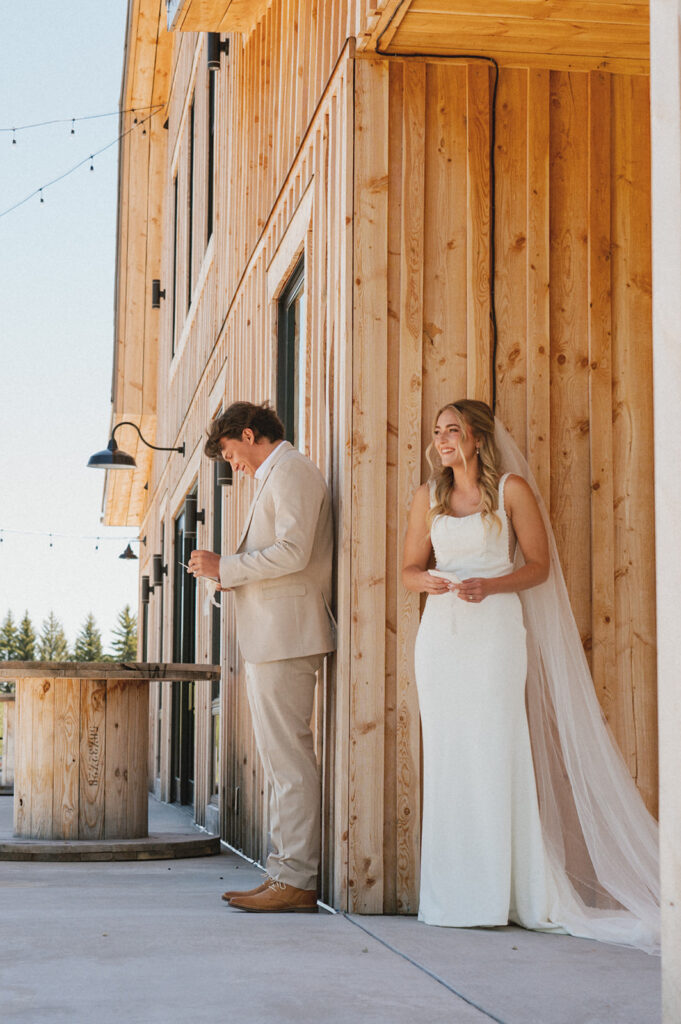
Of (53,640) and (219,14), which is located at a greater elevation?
(219,14)

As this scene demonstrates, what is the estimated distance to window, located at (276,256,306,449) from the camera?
636 centimetres

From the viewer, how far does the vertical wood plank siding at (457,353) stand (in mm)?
4695

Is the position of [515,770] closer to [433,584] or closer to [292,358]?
[433,584]

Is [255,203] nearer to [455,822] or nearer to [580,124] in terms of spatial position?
[580,124]

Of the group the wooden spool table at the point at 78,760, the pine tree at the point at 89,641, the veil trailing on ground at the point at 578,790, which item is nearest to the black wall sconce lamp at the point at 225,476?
the wooden spool table at the point at 78,760

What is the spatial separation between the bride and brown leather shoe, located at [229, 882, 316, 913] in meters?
0.44

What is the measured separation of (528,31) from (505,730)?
94.2 inches

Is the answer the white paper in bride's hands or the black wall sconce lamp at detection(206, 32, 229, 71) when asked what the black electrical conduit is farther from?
the black wall sconce lamp at detection(206, 32, 229, 71)

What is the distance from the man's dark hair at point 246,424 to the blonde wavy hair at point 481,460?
800 mm

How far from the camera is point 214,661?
8.88 m

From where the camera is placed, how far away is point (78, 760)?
6.82 meters

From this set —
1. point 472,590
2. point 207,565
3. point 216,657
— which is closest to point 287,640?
point 207,565

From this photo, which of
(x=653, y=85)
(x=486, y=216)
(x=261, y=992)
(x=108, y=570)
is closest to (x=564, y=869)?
(x=261, y=992)

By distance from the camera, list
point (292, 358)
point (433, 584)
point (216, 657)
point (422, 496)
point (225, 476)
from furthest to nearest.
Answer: point (216, 657) < point (225, 476) < point (292, 358) < point (422, 496) < point (433, 584)
